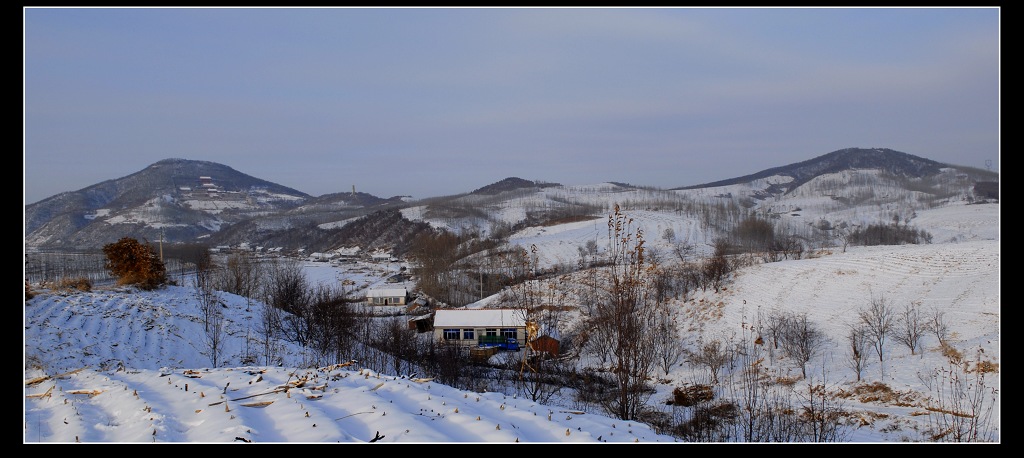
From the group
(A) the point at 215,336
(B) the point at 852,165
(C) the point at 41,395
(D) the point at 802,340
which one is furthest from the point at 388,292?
(B) the point at 852,165

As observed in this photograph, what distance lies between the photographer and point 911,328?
21734 millimetres

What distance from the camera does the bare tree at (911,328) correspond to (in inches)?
807

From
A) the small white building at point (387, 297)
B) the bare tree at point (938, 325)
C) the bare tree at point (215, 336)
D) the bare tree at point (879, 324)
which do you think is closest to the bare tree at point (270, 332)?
the bare tree at point (215, 336)

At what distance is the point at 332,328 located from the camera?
18.8 meters

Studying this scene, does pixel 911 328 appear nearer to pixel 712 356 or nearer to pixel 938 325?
pixel 938 325

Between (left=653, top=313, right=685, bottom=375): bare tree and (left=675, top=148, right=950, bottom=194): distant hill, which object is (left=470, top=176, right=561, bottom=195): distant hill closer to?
(left=675, top=148, right=950, bottom=194): distant hill

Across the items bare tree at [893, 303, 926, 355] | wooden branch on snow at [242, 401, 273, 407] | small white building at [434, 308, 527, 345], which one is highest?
wooden branch on snow at [242, 401, 273, 407]

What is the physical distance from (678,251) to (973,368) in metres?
24.7

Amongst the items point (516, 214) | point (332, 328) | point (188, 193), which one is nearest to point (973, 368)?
point (332, 328)

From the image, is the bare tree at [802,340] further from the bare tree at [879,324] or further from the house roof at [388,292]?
the house roof at [388,292]

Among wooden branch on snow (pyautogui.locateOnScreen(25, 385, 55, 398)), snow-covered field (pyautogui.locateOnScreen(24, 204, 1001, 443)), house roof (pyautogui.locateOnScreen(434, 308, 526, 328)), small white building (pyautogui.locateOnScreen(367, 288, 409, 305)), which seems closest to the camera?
snow-covered field (pyautogui.locateOnScreen(24, 204, 1001, 443))

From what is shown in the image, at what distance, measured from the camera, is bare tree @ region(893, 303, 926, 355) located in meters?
20.5

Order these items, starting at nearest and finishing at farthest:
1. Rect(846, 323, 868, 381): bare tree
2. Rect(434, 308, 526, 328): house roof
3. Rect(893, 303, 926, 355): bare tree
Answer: Rect(846, 323, 868, 381): bare tree, Rect(893, 303, 926, 355): bare tree, Rect(434, 308, 526, 328): house roof

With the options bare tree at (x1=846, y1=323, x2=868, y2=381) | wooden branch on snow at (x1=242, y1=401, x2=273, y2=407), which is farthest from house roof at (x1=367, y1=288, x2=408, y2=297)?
wooden branch on snow at (x1=242, y1=401, x2=273, y2=407)
